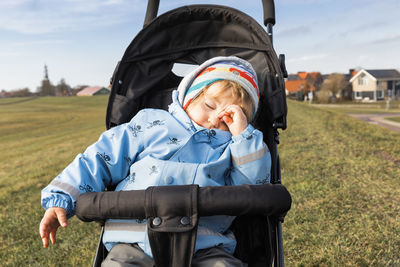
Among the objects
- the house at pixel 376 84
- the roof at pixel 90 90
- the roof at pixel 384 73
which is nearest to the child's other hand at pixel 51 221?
the house at pixel 376 84

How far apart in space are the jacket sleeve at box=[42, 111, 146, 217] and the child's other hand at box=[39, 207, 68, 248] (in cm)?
3

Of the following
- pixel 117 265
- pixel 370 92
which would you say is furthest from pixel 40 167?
pixel 370 92

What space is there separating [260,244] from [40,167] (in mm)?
6903

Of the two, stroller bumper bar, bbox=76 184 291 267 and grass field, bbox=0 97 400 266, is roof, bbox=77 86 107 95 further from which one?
stroller bumper bar, bbox=76 184 291 267

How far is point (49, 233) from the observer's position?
164 centimetres

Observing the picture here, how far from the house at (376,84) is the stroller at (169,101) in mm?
56268

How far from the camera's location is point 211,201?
4.81ft

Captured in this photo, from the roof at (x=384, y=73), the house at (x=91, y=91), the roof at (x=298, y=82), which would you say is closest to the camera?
the roof at (x=384, y=73)

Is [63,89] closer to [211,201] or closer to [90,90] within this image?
[90,90]

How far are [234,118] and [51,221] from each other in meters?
1.04

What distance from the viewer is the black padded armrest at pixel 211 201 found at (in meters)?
1.47

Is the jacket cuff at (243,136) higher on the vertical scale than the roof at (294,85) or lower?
lower

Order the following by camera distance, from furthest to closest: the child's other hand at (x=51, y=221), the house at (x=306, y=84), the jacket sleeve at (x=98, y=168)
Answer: the house at (x=306, y=84) < the jacket sleeve at (x=98, y=168) < the child's other hand at (x=51, y=221)

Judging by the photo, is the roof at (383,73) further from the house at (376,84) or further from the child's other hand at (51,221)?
the child's other hand at (51,221)
